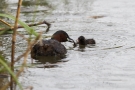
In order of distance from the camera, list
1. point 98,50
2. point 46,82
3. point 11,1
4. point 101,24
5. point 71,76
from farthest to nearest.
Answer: point 11,1
point 101,24
point 98,50
point 71,76
point 46,82

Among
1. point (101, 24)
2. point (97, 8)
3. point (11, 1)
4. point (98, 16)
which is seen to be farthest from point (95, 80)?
point (11, 1)

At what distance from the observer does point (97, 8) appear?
1400 cm

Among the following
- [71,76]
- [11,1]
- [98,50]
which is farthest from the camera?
[11,1]

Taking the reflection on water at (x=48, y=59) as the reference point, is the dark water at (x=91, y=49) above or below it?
above

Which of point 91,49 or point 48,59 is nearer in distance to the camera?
point 48,59

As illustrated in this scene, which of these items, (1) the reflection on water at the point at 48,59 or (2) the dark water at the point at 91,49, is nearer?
(2) the dark water at the point at 91,49

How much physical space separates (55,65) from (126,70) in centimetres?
129

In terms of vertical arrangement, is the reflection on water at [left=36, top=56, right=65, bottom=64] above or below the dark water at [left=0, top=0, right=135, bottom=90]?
below

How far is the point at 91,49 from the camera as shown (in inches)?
364

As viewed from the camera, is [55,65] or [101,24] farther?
[101,24]

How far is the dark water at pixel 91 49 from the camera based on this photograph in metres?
6.36

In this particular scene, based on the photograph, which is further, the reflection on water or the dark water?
the reflection on water

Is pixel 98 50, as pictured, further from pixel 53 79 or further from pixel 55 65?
pixel 53 79

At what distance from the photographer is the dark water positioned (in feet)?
20.9
